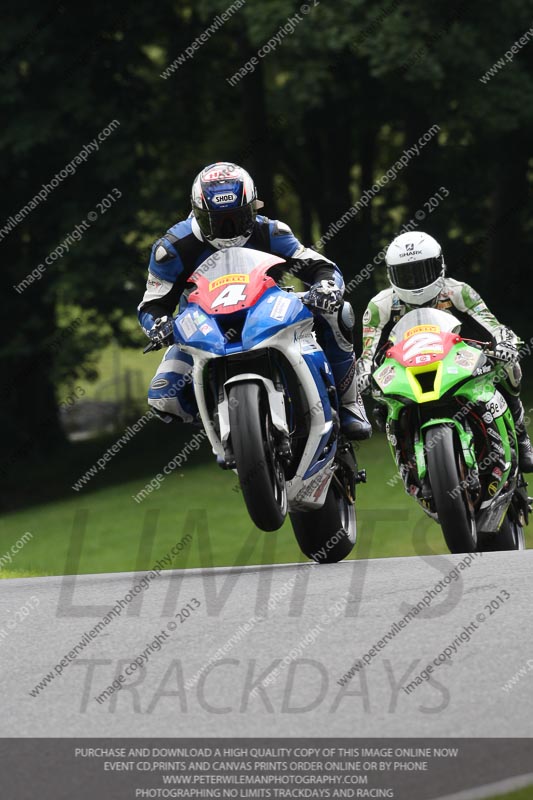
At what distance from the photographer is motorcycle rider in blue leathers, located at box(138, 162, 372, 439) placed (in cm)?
749

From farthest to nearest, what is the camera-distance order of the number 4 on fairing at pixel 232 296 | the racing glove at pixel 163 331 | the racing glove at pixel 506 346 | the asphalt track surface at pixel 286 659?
the racing glove at pixel 506 346
the racing glove at pixel 163 331
the number 4 on fairing at pixel 232 296
the asphalt track surface at pixel 286 659

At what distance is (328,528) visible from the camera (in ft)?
27.7

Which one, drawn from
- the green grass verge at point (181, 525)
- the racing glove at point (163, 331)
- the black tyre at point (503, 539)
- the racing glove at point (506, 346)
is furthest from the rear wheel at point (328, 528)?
the green grass verge at point (181, 525)

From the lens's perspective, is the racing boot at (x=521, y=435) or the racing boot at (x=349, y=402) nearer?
the racing boot at (x=349, y=402)

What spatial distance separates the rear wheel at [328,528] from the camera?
8398mm

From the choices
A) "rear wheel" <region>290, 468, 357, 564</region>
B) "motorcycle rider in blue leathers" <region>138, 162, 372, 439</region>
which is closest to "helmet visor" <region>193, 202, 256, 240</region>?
"motorcycle rider in blue leathers" <region>138, 162, 372, 439</region>

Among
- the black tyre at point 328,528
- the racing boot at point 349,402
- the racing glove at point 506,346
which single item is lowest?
the black tyre at point 328,528

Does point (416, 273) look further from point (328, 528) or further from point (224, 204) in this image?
point (328, 528)

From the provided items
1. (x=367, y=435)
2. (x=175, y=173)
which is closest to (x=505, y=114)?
(x=175, y=173)

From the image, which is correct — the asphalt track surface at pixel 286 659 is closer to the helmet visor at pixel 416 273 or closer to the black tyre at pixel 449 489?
the black tyre at pixel 449 489

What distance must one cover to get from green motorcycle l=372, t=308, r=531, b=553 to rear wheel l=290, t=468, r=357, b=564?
1.74 ft

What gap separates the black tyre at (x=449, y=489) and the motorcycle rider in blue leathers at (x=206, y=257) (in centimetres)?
100

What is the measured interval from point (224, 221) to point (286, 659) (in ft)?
10.1

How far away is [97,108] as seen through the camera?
21.1 metres
